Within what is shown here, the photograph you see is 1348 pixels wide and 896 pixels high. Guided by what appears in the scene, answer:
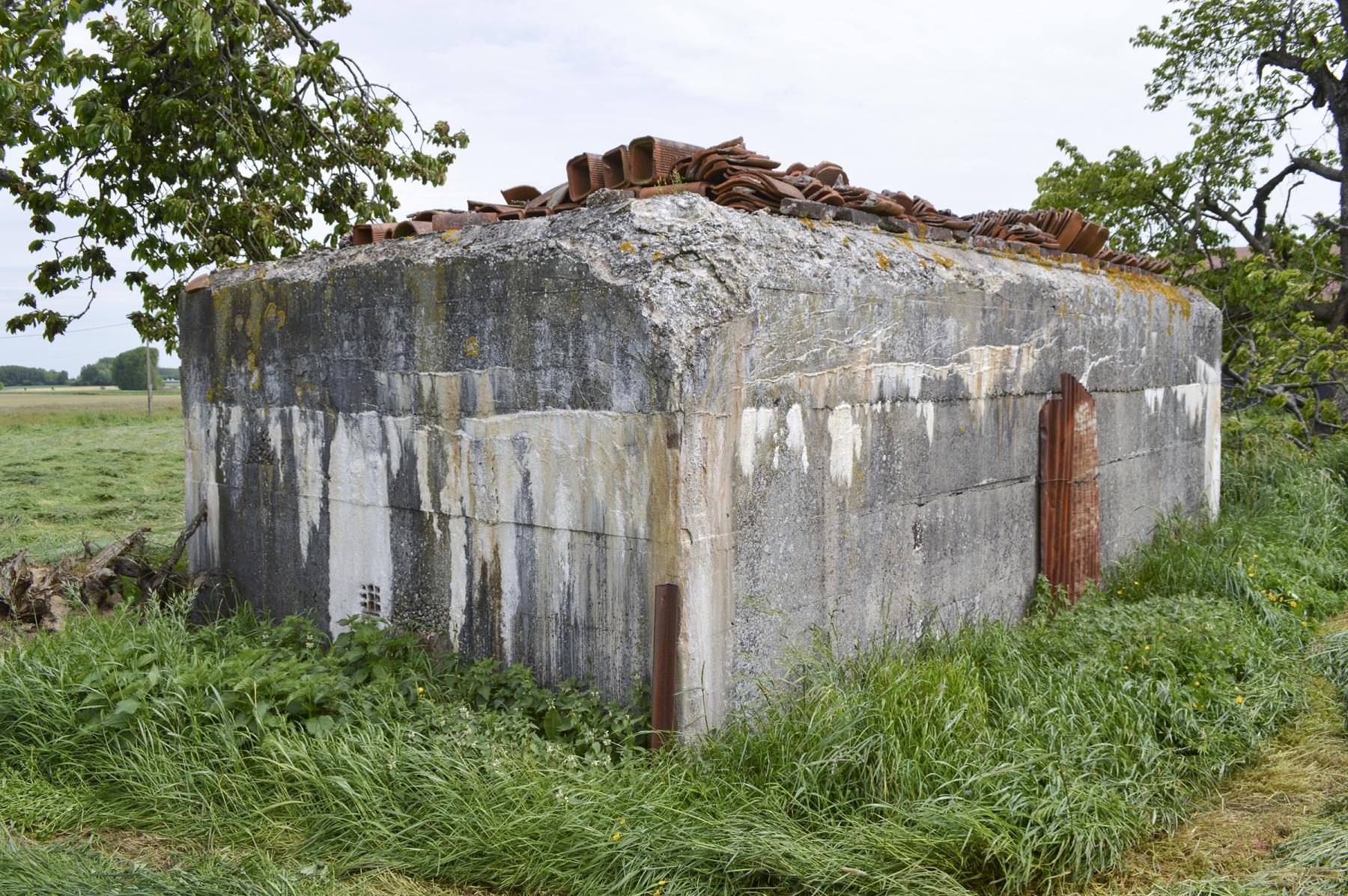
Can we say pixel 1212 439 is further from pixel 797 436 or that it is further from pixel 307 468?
pixel 307 468

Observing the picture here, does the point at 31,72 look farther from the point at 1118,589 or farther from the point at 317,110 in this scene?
the point at 1118,589

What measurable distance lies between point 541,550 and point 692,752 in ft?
3.15

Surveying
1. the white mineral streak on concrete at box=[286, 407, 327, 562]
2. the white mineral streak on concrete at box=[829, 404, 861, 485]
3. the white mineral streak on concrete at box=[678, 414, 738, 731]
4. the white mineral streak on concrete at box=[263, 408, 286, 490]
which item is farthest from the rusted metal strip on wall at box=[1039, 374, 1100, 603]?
the white mineral streak on concrete at box=[263, 408, 286, 490]

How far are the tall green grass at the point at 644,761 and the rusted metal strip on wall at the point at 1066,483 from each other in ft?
3.32

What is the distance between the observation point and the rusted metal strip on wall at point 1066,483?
18.4 ft

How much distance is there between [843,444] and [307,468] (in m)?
2.55

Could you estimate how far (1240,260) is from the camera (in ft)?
39.5

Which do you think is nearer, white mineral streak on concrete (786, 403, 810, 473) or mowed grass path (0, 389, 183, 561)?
white mineral streak on concrete (786, 403, 810, 473)

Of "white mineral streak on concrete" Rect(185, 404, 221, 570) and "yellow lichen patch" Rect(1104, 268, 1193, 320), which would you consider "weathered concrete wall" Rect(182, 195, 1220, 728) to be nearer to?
"white mineral streak on concrete" Rect(185, 404, 221, 570)

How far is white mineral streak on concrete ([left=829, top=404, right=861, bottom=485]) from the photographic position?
4062 millimetres

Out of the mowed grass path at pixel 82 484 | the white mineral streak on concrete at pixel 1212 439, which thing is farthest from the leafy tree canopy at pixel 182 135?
the white mineral streak on concrete at pixel 1212 439

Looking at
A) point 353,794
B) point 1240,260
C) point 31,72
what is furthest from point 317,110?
point 1240,260

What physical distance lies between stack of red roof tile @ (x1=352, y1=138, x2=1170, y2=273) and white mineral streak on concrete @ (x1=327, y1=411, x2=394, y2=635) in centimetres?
97

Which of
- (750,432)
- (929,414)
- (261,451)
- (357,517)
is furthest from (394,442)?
(929,414)
